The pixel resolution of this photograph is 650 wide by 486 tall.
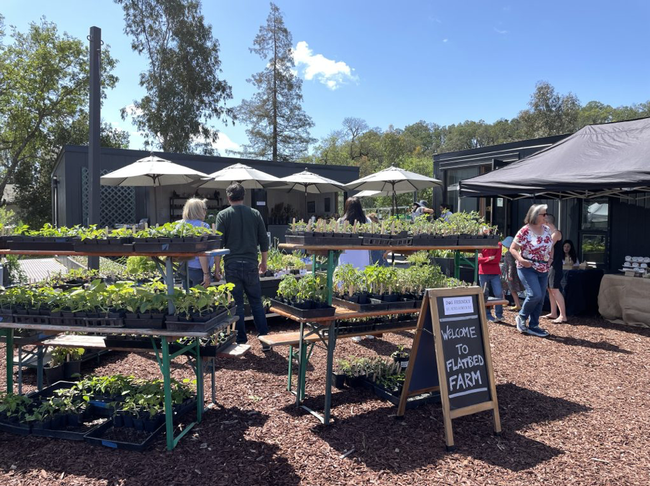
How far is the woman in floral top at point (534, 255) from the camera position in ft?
19.3

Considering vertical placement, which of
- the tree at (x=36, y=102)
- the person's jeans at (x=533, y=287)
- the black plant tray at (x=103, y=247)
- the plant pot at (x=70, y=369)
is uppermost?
the tree at (x=36, y=102)

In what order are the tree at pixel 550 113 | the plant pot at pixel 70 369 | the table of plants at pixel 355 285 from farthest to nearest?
the tree at pixel 550 113 < the plant pot at pixel 70 369 < the table of plants at pixel 355 285

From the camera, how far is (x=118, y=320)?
10.3ft

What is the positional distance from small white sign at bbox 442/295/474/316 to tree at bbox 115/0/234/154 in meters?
24.9

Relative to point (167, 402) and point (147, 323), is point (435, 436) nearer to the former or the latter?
point (167, 402)

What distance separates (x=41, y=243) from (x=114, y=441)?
4.95ft

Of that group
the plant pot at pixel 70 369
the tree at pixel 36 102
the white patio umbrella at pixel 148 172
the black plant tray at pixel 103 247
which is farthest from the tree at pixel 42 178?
the black plant tray at pixel 103 247

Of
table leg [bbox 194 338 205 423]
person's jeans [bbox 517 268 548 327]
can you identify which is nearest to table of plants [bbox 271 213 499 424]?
table leg [bbox 194 338 205 423]

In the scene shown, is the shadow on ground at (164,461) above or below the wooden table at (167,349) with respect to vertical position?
below

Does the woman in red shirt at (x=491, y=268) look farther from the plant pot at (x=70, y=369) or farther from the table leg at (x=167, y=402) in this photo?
the plant pot at (x=70, y=369)

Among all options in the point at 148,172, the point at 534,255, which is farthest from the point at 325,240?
the point at 148,172

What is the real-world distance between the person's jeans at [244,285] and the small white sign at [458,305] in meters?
2.12

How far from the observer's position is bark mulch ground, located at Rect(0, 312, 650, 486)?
110 inches

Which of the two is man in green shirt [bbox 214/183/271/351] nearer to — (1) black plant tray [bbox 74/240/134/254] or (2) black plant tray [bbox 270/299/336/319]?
(2) black plant tray [bbox 270/299/336/319]
